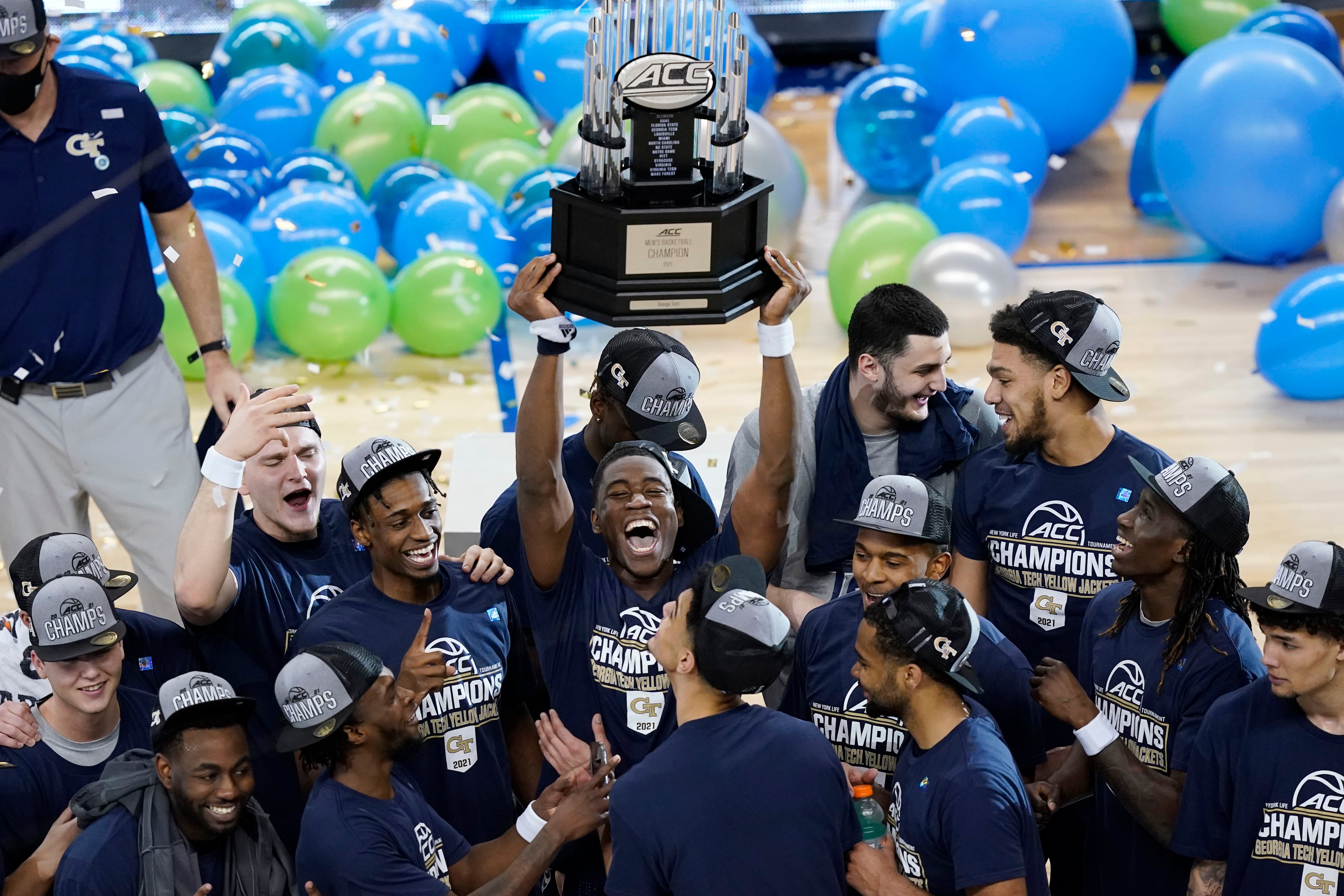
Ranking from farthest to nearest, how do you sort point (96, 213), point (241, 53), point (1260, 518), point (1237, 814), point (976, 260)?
point (241, 53)
point (976, 260)
point (1260, 518)
point (96, 213)
point (1237, 814)

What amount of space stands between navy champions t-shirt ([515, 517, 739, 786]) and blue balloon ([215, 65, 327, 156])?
6.06 meters

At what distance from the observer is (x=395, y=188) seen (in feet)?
27.3

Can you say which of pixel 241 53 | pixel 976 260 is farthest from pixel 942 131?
pixel 241 53

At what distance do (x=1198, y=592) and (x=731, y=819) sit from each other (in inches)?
45.8

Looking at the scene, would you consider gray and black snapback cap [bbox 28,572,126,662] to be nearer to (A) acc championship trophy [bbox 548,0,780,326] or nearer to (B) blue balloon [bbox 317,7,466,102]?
(A) acc championship trophy [bbox 548,0,780,326]

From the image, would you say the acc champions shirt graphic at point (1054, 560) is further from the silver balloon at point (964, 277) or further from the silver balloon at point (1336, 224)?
the silver balloon at point (1336, 224)

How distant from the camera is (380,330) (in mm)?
7711

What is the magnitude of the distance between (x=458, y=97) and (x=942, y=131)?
9.38 ft

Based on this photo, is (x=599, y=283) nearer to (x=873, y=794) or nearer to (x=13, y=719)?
(x=873, y=794)

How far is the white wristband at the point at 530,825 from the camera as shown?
3.18 m

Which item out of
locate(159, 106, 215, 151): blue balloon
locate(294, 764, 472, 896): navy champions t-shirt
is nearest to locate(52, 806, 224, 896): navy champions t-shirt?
locate(294, 764, 472, 896): navy champions t-shirt

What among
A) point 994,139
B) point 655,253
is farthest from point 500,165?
point 655,253

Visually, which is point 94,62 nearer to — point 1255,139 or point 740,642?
point 1255,139

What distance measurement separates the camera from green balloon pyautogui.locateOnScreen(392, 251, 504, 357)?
7555 mm
